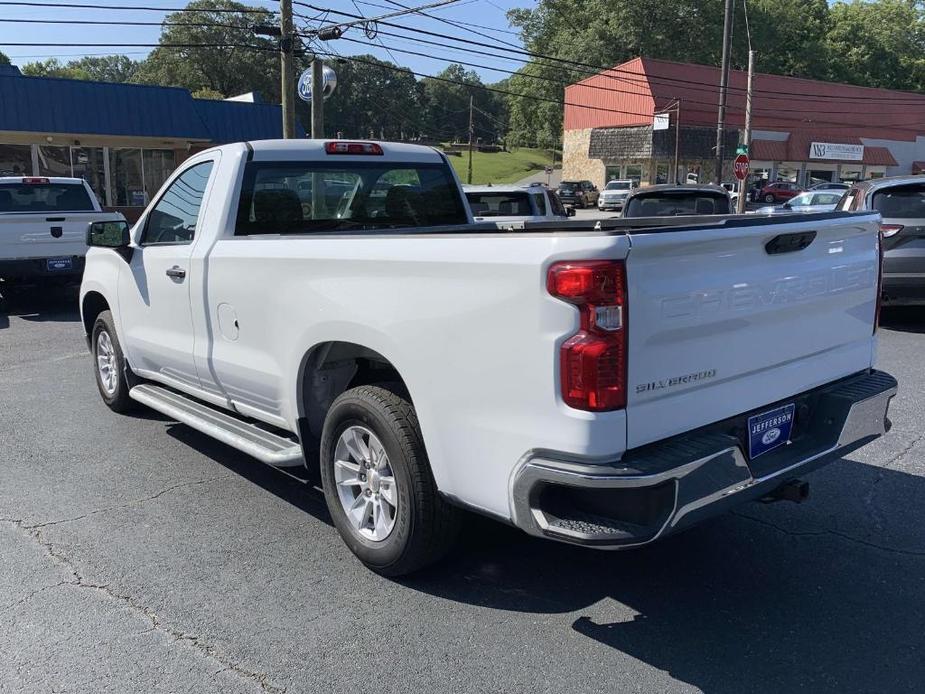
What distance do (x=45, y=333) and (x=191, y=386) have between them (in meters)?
6.36

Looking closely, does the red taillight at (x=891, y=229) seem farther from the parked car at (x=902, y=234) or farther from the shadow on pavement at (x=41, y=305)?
the shadow on pavement at (x=41, y=305)

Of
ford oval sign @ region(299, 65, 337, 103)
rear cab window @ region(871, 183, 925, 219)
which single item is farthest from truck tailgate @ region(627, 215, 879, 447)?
ford oval sign @ region(299, 65, 337, 103)

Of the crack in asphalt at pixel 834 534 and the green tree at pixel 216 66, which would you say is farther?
the green tree at pixel 216 66

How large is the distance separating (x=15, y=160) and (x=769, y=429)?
97.1ft

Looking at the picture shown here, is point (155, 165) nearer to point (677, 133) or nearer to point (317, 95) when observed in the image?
point (317, 95)

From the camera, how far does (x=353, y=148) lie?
17.7ft

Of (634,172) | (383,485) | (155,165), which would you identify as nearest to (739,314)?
(383,485)

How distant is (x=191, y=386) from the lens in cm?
541

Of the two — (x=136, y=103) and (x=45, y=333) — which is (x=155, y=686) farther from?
(x=136, y=103)

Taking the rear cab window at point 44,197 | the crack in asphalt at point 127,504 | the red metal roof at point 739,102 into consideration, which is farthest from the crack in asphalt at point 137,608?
the red metal roof at point 739,102

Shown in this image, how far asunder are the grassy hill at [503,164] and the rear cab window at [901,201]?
209ft

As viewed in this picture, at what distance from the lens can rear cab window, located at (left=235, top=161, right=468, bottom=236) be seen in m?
5.00

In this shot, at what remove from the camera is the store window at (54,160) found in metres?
27.9

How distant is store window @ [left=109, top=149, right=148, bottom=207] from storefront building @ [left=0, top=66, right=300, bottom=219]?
0.03 meters
